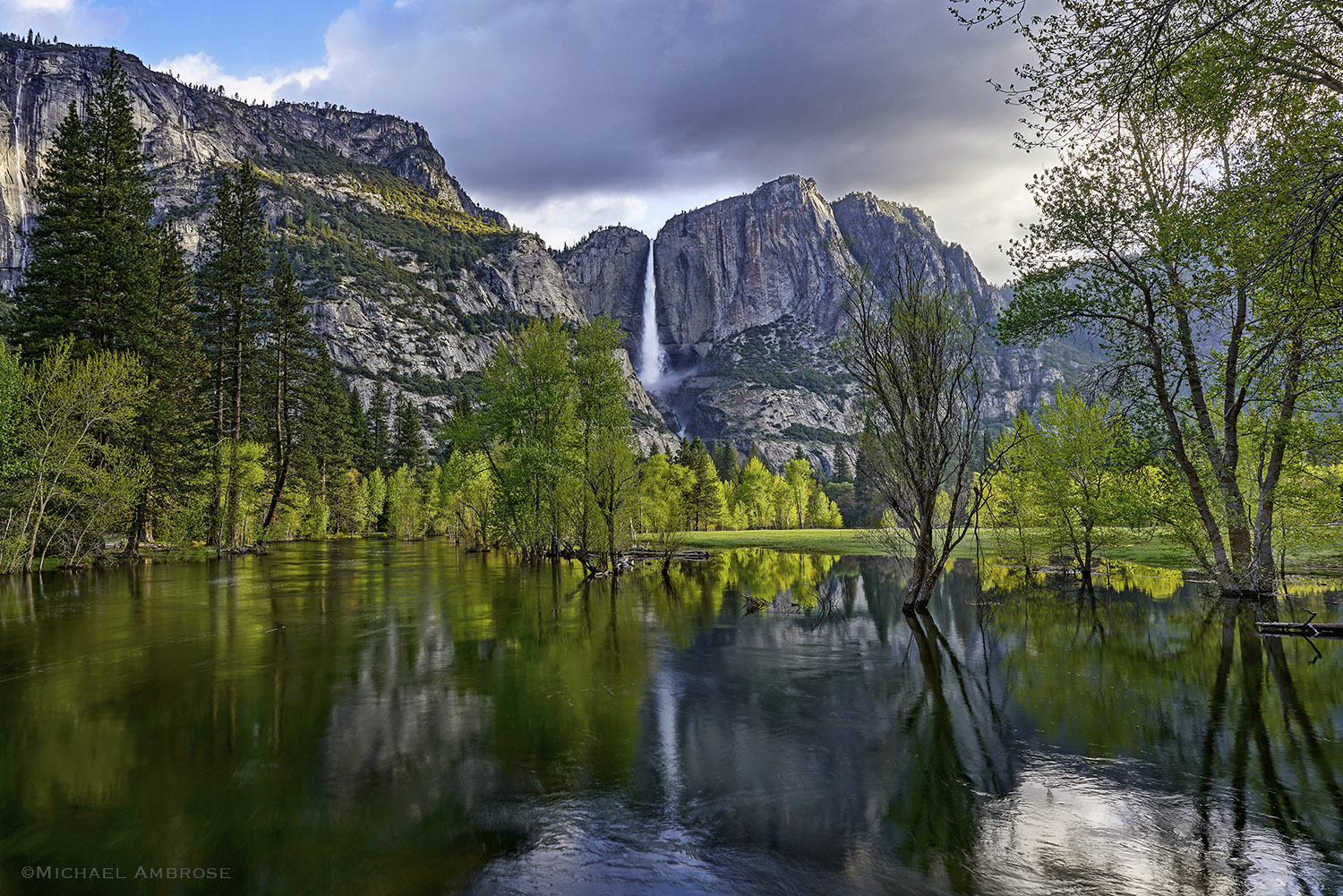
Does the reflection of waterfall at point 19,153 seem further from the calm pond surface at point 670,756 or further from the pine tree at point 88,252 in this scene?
the calm pond surface at point 670,756

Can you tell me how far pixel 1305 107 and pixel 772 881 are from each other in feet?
53.7

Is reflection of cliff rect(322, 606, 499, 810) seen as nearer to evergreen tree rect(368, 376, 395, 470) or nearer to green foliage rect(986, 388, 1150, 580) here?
green foliage rect(986, 388, 1150, 580)

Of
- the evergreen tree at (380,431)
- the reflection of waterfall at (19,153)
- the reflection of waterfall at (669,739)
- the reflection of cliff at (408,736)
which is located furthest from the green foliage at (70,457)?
the reflection of waterfall at (19,153)

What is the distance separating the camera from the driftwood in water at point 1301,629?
16.3 m

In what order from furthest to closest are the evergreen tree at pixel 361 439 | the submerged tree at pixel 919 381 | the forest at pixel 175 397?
the evergreen tree at pixel 361 439
the forest at pixel 175 397
the submerged tree at pixel 919 381

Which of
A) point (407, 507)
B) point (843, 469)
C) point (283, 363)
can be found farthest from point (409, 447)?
point (843, 469)

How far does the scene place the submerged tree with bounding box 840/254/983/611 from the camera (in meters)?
21.9

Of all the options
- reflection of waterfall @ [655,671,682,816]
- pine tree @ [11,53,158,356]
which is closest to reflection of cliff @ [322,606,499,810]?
reflection of waterfall @ [655,671,682,816]

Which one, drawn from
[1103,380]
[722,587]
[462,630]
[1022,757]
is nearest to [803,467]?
[722,587]

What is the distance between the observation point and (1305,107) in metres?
11.7

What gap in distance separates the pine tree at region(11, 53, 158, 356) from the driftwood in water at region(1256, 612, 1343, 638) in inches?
2086

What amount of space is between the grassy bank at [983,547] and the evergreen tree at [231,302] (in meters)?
40.0

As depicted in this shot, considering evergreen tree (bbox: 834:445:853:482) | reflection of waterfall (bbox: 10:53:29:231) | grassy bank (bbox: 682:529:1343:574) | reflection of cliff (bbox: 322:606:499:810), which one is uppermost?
reflection of waterfall (bbox: 10:53:29:231)

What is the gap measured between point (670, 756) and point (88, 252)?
44.9 metres
